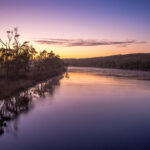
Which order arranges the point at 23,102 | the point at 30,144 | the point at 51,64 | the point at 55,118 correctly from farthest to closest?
the point at 51,64, the point at 23,102, the point at 55,118, the point at 30,144

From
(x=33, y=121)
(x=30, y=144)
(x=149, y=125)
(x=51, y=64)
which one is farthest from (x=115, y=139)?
(x=51, y=64)

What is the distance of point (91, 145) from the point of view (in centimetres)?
734

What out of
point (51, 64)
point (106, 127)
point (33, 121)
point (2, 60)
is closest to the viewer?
point (106, 127)

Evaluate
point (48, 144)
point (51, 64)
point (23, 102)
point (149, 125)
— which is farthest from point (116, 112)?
point (51, 64)

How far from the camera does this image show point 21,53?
2678cm

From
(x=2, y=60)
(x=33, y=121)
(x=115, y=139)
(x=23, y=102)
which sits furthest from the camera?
(x=2, y=60)

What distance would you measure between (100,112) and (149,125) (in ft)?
12.1

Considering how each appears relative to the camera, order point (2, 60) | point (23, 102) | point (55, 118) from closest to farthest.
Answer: point (55, 118) < point (23, 102) < point (2, 60)

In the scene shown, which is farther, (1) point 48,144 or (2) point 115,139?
(2) point 115,139

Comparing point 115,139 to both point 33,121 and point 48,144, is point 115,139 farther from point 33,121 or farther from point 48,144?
point 33,121

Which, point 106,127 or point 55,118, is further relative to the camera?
point 55,118

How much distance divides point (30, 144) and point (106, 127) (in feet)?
14.6

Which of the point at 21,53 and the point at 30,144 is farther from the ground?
the point at 21,53

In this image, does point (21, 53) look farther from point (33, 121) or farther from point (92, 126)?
point (92, 126)
